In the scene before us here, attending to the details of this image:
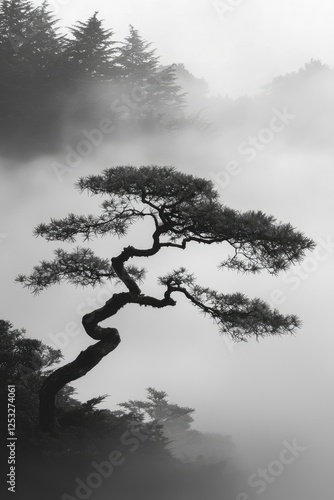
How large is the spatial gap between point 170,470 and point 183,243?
6.78m

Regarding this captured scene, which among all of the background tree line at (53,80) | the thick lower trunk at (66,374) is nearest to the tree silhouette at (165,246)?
the thick lower trunk at (66,374)

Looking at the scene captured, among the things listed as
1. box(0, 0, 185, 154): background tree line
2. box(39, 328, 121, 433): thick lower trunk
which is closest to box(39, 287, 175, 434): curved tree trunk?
box(39, 328, 121, 433): thick lower trunk

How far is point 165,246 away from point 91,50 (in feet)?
72.2

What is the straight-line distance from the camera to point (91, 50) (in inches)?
1069

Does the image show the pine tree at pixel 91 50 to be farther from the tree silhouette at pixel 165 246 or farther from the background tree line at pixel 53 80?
the tree silhouette at pixel 165 246

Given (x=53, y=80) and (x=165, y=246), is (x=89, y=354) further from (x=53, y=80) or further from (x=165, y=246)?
(x=53, y=80)

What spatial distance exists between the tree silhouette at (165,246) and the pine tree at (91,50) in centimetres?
2022

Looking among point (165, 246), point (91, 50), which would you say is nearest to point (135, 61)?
point (91, 50)

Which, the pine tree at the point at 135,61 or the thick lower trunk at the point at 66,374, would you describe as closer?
the thick lower trunk at the point at 66,374

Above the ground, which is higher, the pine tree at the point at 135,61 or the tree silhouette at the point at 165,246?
the pine tree at the point at 135,61

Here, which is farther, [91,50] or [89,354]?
[91,50]

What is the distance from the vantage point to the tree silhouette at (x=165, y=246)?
7.45 m

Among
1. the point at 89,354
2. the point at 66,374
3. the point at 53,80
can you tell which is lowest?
A: the point at 66,374

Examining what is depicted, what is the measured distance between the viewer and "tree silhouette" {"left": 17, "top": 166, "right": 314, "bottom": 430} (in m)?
7.45
